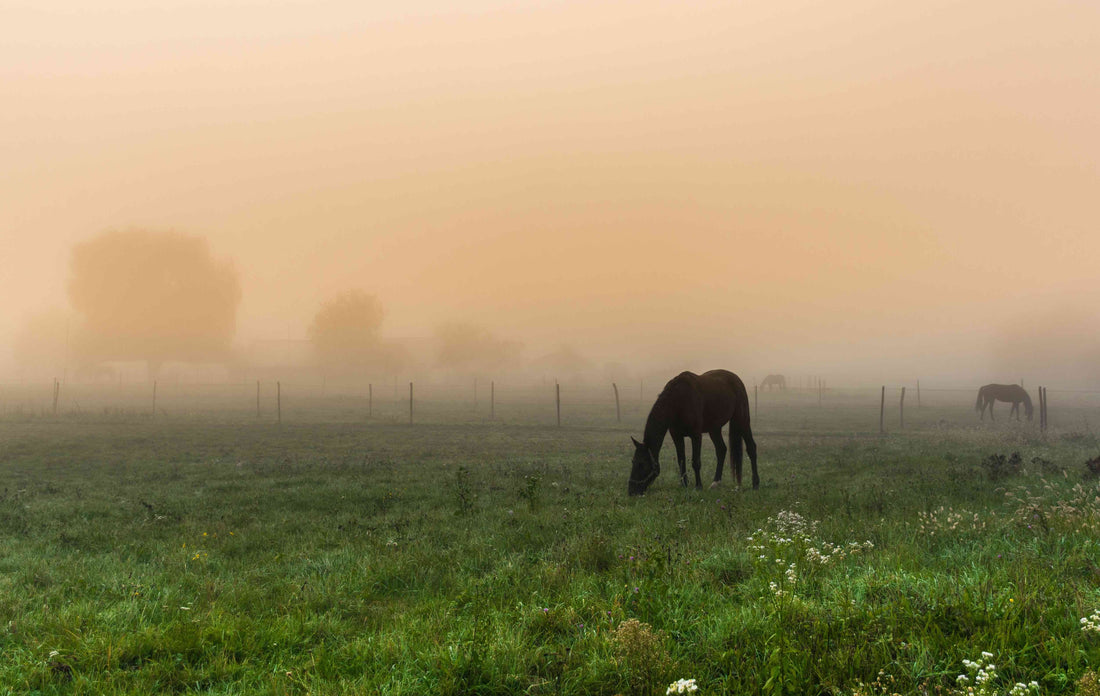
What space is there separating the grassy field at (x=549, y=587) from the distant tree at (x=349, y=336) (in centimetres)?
9137

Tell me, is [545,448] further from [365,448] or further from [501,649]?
[501,649]

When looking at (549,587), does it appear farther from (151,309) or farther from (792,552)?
(151,309)

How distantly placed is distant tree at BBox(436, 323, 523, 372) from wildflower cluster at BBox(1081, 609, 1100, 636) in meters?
115

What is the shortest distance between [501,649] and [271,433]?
1053 inches

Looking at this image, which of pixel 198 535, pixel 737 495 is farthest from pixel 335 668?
pixel 737 495

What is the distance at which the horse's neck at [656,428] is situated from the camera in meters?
12.2

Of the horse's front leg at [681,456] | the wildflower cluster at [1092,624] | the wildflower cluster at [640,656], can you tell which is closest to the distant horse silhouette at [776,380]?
the horse's front leg at [681,456]

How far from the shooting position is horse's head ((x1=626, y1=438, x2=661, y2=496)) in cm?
1155

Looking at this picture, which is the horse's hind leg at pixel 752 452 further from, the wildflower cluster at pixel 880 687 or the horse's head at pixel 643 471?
the wildflower cluster at pixel 880 687

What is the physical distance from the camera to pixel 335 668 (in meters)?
4.07

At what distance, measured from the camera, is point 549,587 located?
18.4ft

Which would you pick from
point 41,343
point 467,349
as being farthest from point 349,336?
point 41,343

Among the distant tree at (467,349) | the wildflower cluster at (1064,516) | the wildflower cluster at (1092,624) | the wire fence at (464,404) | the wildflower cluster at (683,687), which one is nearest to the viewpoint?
the wildflower cluster at (683,687)

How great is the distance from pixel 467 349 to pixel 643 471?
10875 cm
